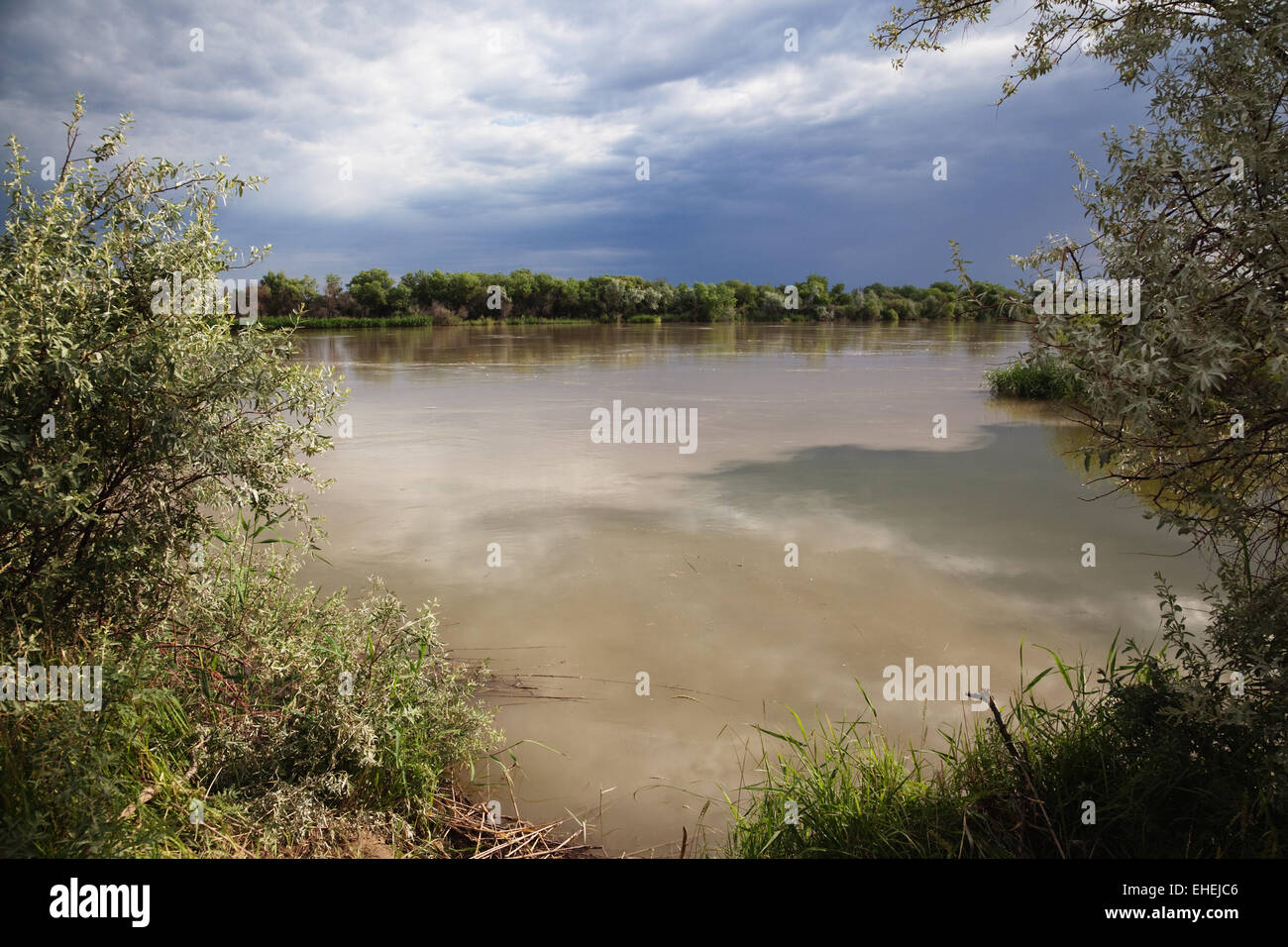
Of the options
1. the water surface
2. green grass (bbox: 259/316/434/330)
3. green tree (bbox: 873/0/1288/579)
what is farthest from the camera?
green grass (bbox: 259/316/434/330)

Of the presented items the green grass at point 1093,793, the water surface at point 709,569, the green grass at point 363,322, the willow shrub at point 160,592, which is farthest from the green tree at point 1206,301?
the green grass at point 363,322

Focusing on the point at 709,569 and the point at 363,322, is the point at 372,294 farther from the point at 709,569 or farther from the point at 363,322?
the point at 709,569

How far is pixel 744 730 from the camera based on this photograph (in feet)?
14.6

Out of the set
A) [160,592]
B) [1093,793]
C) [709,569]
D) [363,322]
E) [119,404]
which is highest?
[363,322]

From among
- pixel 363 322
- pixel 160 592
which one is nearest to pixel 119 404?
pixel 160 592

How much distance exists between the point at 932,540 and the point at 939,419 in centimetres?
786

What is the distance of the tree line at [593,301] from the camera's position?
60.7 metres

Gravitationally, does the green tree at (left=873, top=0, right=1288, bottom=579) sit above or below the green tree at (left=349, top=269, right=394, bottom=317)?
below

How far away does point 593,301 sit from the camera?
6838 centimetres

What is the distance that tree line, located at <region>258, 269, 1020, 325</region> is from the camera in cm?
6066

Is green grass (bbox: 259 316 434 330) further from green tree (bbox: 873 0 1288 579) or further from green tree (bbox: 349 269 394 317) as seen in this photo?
green tree (bbox: 873 0 1288 579)

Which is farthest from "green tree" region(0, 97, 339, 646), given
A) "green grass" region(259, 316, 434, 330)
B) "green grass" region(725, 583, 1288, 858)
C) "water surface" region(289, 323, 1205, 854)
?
"green grass" region(259, 316, 434, 330)

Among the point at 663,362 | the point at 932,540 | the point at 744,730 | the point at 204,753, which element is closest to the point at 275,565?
the point at 204,753

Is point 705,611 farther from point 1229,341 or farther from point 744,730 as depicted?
point 1229,341
